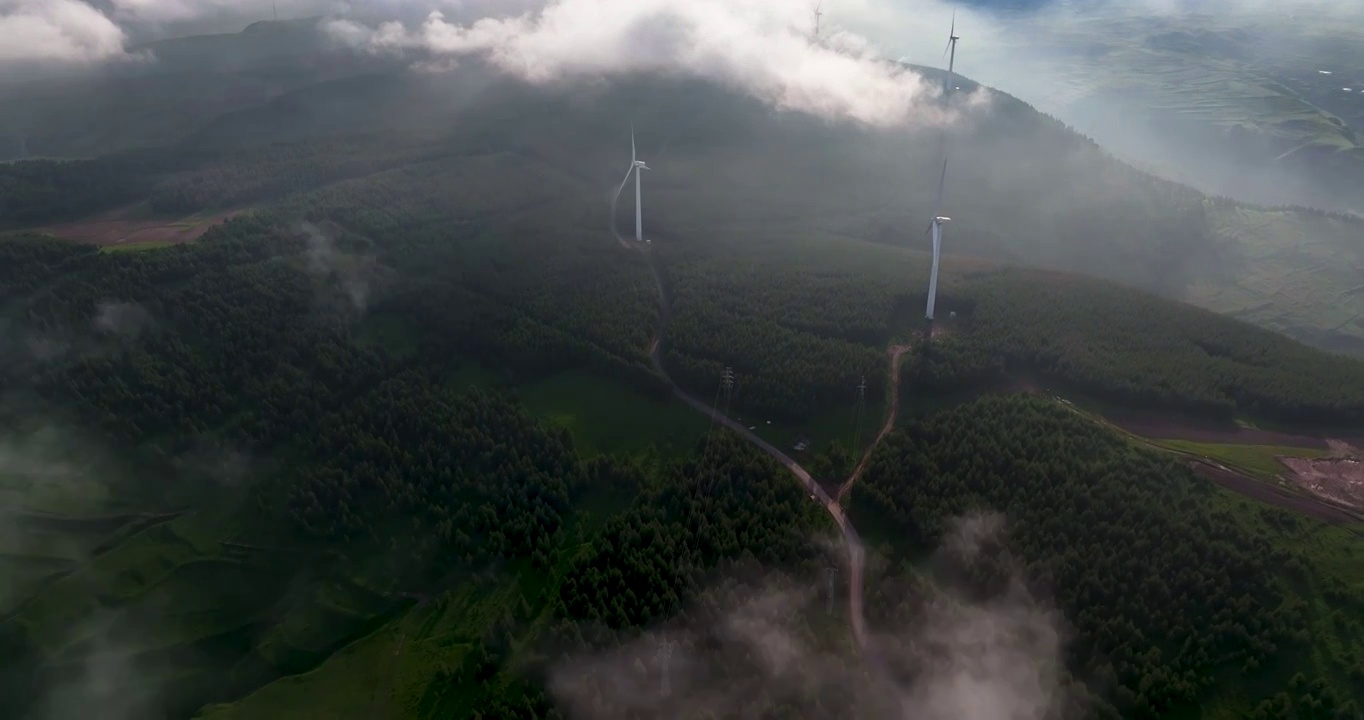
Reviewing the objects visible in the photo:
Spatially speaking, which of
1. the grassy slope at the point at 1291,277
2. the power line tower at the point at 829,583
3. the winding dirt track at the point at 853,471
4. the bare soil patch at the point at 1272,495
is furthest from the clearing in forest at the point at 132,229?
the grassy slope at the point at 1291,277

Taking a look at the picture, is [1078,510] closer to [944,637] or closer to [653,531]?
[944,637]

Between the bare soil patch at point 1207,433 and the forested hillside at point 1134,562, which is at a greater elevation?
the bare soil patch at point 1207,433

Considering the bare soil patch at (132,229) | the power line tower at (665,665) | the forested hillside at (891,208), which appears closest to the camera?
the power line tower at (665,665)

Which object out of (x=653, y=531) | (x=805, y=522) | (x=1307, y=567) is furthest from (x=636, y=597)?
(x=1307, y=567)

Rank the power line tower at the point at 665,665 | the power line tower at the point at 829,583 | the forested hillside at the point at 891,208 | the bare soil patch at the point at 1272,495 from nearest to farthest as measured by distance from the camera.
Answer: the power line tower at the point at 665,665
the power line tower at the point at 829,583
the bare soil patch at the point at 1272,495
the forested hillside at the point at 891,208

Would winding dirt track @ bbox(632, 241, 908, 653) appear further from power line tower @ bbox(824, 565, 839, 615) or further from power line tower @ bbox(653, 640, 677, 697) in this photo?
power line tower @ bbox(653, 640, 677, 697)

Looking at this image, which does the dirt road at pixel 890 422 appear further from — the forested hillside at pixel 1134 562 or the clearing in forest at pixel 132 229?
the clearing in forest at pixel 132 229
